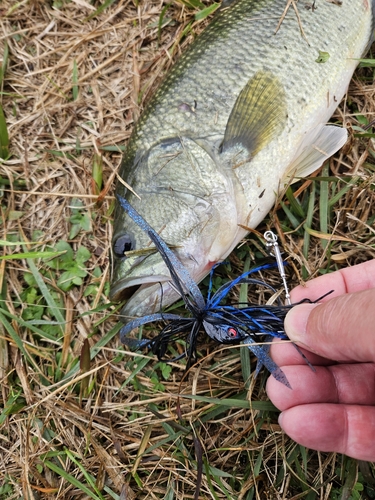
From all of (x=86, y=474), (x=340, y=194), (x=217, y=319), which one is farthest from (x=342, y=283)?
(x=86, y=474)

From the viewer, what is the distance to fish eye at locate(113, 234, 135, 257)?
236cm

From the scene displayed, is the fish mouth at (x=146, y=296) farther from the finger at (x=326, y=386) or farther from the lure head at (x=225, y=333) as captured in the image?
the finger at (x=326, y=386)

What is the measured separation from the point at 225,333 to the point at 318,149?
1.19 meters

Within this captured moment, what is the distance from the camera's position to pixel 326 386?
2.13m

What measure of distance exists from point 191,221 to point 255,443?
50.0 inches

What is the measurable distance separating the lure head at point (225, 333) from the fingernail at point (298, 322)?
28 centimetres

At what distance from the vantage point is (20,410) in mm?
2711

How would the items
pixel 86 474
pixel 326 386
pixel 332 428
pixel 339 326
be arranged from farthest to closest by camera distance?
pixel 86 474, pixel 326 386, pixel 332 428, pixel 339 326

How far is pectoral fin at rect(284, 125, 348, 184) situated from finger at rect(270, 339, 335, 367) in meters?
0.97

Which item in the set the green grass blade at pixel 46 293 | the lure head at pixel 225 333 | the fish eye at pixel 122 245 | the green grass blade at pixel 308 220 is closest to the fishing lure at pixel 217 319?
the lure head at pixel 225 333

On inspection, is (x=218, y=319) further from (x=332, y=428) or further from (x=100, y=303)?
(x=100, y=303)

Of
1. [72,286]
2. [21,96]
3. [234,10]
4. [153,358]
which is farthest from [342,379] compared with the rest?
[21,96]

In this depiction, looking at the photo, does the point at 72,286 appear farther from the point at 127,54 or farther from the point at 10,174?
the point at 127,54

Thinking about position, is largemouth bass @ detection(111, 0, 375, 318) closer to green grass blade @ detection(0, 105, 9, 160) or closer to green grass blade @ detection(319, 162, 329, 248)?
green grass blade @ detection(319, 162, 329, 248)
